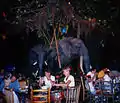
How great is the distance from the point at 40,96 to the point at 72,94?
452 mm

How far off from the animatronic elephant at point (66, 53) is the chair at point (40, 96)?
298 mm

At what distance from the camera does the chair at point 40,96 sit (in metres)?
4.41

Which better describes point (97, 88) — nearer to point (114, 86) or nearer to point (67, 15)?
point (114, 86)

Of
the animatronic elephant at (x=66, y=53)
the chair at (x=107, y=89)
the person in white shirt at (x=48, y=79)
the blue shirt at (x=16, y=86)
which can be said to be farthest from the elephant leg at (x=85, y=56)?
the blue shirt at (x=16, y=86)

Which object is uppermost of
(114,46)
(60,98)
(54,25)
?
(54,25)

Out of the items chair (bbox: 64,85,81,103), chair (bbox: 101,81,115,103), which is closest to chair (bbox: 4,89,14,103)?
chair (bbox: 64,85,81,103)

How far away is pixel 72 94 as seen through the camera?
4.44 meters

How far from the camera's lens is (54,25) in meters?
4.46

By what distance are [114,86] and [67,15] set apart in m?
1.22

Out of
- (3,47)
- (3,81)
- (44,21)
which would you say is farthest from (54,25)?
(3,81)

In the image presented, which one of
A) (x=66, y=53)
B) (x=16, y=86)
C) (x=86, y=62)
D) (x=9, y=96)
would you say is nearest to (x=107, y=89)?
(x=86, y=62)

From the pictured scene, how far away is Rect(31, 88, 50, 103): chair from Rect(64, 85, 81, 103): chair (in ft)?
0.84

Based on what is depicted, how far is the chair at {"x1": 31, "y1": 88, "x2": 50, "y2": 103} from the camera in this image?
441cm

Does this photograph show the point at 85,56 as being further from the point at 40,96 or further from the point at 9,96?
the point at 9,96
